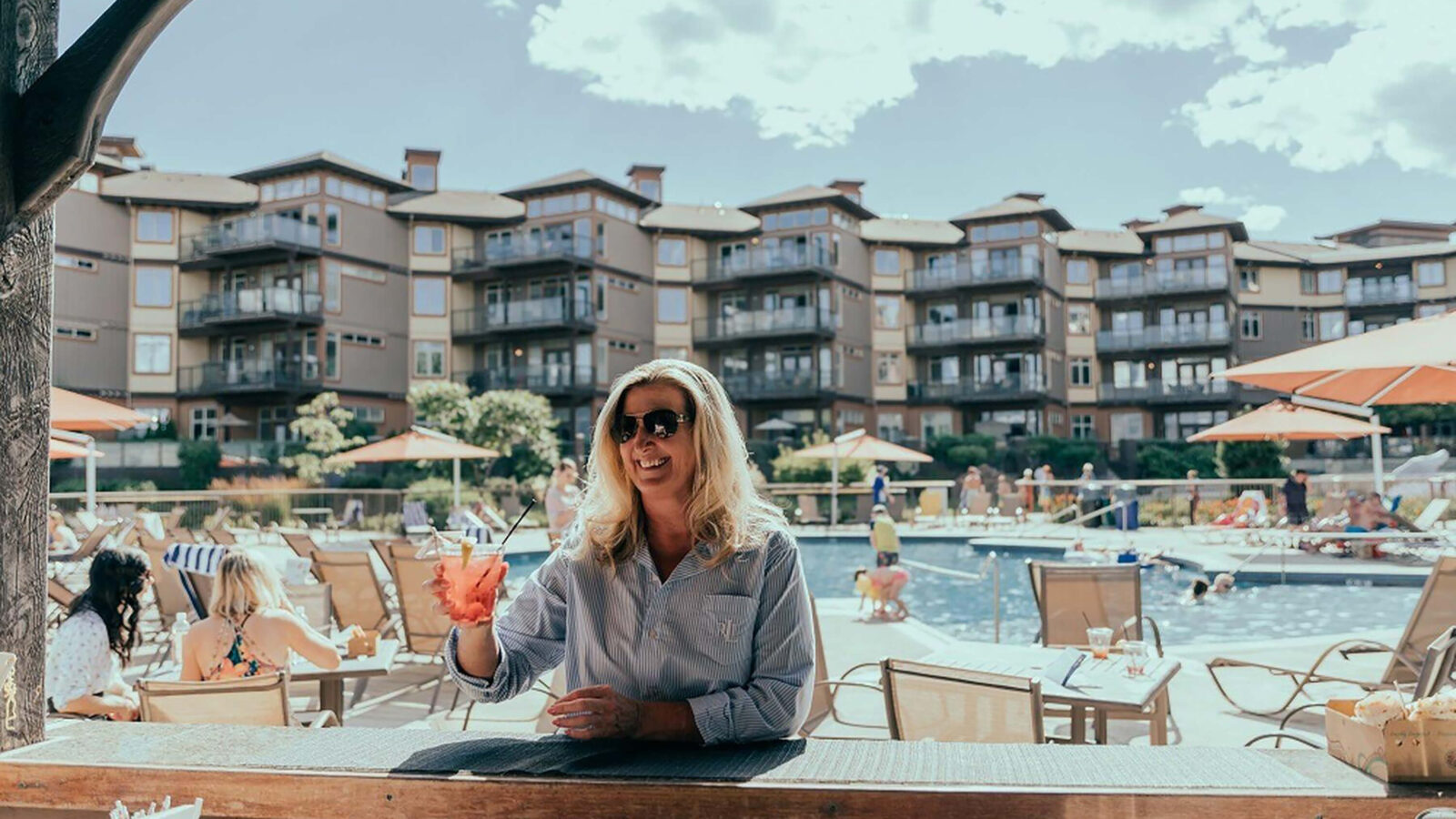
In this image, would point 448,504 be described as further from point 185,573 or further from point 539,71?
point 539,71

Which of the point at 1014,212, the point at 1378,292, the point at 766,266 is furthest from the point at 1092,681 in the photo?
the point at 1378,292

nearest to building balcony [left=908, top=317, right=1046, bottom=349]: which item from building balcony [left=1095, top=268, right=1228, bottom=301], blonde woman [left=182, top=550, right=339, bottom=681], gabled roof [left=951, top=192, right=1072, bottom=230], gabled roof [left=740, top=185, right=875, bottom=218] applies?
gabled roof [left=951, top=192, right=1072, bottom=230]

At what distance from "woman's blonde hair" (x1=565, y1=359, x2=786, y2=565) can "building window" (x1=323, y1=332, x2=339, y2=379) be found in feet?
115

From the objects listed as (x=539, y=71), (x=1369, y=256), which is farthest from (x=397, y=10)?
(x=1369, y=256)

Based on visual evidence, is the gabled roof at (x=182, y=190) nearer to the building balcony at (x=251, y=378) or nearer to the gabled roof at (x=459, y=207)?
the gabled roof at (x=459, y=207)

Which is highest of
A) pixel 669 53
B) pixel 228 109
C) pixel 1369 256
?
pixel 669 53

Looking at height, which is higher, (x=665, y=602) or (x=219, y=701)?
(x=665, y=602)

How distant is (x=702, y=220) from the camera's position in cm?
4038

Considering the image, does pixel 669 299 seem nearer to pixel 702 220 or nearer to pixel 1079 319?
pixel 702 220

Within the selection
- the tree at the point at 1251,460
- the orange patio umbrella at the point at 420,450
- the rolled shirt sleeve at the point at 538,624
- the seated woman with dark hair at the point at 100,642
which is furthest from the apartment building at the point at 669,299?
the rolled shirt sleeve at the point at 538,624

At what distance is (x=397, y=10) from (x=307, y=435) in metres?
15.7

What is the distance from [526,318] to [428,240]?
4.93 metres

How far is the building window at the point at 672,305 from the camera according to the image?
133 feet

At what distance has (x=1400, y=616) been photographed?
1094 centimetres
